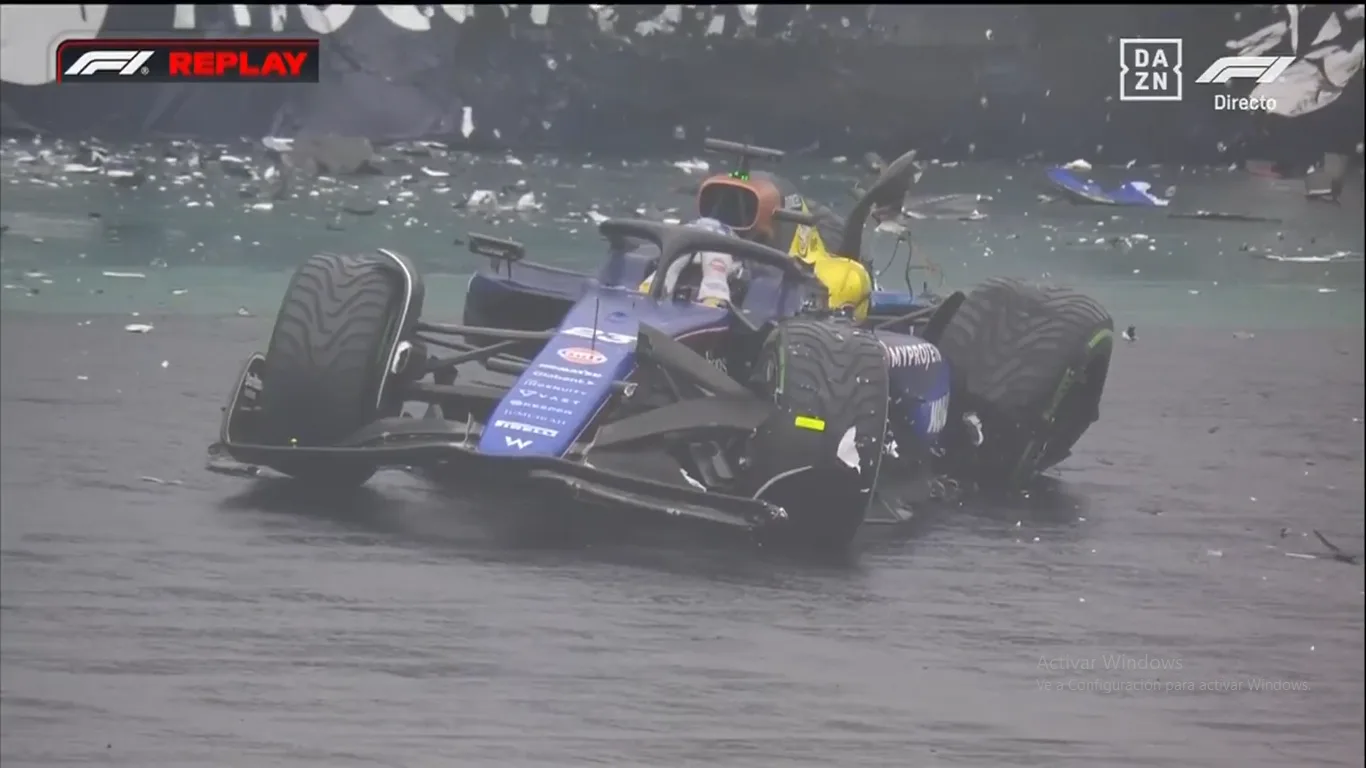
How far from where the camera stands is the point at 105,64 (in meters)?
2.58

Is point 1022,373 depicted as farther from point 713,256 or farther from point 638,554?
point 638,554

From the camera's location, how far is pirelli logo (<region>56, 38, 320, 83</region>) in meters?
2.58

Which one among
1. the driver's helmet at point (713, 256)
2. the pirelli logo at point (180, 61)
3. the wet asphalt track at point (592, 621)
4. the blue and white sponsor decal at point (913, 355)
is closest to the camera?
the wet asphalt track at point (592, 621)

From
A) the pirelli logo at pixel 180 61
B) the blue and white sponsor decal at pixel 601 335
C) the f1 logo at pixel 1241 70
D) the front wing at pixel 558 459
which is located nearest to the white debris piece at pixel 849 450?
the front wing at pixel 558 459

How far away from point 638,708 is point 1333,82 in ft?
4.72

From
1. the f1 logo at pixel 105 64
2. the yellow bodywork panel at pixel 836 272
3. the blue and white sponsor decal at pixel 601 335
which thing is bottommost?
the blue and white sponsor decal at pixel 601 335

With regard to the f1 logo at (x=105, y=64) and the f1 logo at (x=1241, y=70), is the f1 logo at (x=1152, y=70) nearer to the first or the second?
the f1 logo at (x=1241, y=70)

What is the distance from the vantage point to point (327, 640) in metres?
2.45

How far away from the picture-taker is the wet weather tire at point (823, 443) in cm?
273

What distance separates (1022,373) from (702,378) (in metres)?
0.60

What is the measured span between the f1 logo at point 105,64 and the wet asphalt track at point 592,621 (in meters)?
0.48

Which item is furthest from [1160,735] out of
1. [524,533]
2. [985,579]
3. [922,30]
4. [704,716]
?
[922,30]

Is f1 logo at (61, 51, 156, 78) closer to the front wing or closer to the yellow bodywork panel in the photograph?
the front wing

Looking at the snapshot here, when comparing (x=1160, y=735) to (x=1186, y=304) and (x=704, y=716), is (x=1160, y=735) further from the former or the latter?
(x=1186, y=304)
